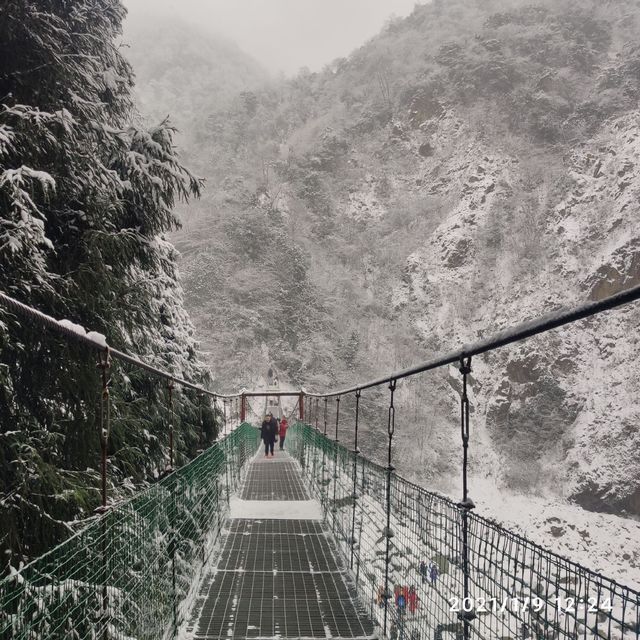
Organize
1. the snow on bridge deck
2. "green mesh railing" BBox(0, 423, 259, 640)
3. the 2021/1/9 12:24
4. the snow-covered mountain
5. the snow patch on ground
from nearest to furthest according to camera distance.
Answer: the 2021/1/9 12:24 < "green mesh railing" BBox(0, 423, 259, 640) < the snow on bridge deck < the snow patch on ground < the snow-covered mountain

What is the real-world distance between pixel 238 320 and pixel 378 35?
53.3 metres

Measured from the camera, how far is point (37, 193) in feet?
14.1

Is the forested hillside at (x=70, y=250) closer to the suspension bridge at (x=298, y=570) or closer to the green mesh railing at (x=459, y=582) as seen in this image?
the suspension bridge at (x=298, y=570)

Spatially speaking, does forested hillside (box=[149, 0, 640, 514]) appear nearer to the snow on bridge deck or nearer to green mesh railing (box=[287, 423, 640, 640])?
the snow on bridge deck

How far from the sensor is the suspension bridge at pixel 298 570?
1454 millimetres

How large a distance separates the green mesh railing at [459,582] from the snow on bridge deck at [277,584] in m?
0.19

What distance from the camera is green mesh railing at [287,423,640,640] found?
1.31 metres

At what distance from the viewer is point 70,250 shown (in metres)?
4.80

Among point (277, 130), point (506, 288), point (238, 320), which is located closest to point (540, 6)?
point (277, 130)

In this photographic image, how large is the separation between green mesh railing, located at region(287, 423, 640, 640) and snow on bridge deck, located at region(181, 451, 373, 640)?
0.19m

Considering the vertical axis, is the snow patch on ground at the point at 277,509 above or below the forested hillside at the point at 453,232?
below

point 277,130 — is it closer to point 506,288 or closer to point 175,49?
point 506,288

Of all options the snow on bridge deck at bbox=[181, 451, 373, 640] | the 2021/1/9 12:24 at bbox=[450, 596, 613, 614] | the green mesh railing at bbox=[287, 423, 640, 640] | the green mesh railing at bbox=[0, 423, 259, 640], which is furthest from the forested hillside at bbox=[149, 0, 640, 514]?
the 2021/1/9 12:24 at bbox=[450, 596, 613, 614]

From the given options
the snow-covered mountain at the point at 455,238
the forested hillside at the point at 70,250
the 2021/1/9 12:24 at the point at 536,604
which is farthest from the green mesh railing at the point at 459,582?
the snow-covered mountain at the point at 455,238
